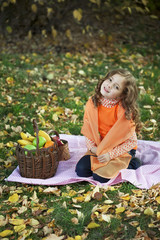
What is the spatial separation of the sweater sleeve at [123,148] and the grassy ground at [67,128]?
0.33 metres

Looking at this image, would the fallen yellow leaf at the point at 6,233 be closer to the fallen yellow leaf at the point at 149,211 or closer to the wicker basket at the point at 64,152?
the fallen yellow leaf at the point at 149,211

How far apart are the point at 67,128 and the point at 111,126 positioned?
49.2 inches

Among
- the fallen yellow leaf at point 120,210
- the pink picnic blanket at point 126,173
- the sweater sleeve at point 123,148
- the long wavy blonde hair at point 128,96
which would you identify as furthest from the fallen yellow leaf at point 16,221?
the long wavy blonde hair at point 128,96

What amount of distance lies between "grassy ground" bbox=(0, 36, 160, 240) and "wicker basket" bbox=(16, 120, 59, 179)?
0.47 ft

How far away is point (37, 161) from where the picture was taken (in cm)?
311

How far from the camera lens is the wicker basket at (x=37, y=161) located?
10.1ft

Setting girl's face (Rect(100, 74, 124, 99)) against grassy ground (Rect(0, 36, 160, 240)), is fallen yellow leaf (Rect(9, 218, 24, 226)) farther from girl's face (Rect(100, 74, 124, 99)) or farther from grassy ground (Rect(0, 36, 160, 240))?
girl's face (Rect(100, 74, 124, 99))

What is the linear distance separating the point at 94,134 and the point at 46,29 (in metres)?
4.61

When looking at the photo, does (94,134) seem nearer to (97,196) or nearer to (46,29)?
(97,196)

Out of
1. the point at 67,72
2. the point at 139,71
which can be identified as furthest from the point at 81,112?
the point at 139,71

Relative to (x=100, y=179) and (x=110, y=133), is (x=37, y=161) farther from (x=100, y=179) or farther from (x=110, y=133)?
(x=110, y=133)

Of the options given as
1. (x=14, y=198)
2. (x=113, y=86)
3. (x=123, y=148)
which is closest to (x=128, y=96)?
(x=113, y=86)

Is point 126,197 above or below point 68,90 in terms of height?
below

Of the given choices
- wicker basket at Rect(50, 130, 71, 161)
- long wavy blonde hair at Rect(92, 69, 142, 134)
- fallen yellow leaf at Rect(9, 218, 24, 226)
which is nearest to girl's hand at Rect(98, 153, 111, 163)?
long wavy blonde hair at Rect(92, 69, 142, 134)
